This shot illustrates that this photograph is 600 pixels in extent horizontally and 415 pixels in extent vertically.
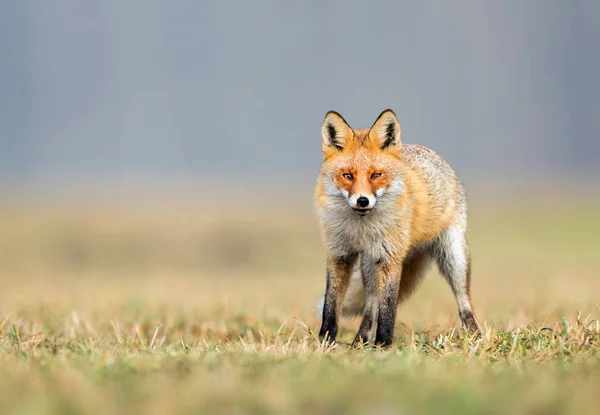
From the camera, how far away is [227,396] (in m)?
3.29

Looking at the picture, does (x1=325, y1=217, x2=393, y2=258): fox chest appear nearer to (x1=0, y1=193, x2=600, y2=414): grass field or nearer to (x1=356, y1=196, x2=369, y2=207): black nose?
(x1=356, y1=196, x2=369, y2=207): black nose

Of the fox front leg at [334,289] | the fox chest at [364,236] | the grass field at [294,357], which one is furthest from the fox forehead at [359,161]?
the grass field at [294,357]

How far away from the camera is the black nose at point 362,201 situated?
546 centimetres

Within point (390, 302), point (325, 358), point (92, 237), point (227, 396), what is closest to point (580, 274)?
A: point (390, 302)

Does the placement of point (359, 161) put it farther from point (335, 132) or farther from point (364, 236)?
point (364, 236)

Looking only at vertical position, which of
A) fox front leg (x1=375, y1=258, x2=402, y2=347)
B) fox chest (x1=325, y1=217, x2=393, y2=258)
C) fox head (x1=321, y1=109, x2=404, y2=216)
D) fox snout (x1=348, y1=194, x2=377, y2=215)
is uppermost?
fox head (x1=321, y1=109, x2=404, y2=216)

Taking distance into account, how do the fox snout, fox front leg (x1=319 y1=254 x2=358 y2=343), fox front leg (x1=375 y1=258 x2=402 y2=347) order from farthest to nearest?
1. fox front leg (x1=319 y1=254 x2=358 y2=343)
2. fox front leg (x1=375 y1=258 x2=402 y2=347)
3. the fox snout

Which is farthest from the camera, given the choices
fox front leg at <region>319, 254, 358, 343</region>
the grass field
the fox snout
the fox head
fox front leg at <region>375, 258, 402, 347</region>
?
fox front leg at <region>319, 254, 358, 343</region>

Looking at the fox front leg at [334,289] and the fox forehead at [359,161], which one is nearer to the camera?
the fox forehead at [359,161]

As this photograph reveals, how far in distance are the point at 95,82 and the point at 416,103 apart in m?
58.3

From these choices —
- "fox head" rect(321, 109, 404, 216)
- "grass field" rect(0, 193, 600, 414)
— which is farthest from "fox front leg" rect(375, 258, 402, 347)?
"fox head" rect(321, 109, 404, 216)

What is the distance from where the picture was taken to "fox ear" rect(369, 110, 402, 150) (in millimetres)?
5883

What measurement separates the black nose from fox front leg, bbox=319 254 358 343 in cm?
63

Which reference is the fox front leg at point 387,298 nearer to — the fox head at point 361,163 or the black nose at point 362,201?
the fox head at point 361,163
